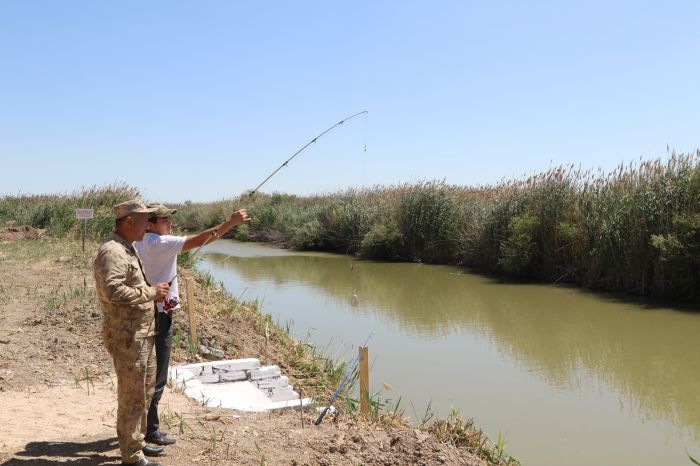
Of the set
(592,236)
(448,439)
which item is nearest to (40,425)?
(448,439)

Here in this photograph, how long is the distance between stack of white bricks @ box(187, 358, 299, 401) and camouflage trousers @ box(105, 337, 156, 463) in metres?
2.11

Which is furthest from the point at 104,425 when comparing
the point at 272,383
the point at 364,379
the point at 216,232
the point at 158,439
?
the point at 364,379

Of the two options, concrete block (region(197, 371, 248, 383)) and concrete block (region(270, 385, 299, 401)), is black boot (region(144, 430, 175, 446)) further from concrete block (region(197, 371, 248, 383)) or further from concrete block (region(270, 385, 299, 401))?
concrete block (region(197, 371, 248, 383))

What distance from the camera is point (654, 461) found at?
553cm

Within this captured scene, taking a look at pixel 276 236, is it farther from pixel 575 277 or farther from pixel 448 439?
pixel 448 439

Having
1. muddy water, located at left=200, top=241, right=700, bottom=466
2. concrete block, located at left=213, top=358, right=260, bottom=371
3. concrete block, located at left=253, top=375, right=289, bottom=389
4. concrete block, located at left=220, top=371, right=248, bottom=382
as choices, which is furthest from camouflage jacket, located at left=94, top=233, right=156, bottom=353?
muddy water, located at left=200, top=241, right=700, bottom=466

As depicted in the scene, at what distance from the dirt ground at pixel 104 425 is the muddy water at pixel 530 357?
1.70 meters

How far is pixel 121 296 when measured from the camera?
3.52 meters

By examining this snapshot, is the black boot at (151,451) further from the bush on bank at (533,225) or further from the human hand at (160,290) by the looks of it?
the bush on bank at (533,225)

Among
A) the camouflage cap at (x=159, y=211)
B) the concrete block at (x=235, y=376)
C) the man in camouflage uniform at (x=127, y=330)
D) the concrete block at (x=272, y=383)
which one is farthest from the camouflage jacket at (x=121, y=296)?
the concrete block at (x=235, y=376)

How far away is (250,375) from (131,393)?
2.60 metres

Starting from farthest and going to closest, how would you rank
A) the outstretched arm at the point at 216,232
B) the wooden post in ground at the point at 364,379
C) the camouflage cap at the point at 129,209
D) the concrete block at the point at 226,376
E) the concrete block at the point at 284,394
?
the concrete block at the point at 226,376
the concrete block at the point at 284,394
the wooden post in ground at the point at 364,379
the outstretched arm at the point at 216,232
the camouflage cap at the point at 129,209

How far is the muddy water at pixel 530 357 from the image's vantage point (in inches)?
242

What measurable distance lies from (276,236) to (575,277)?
20.0 metres
